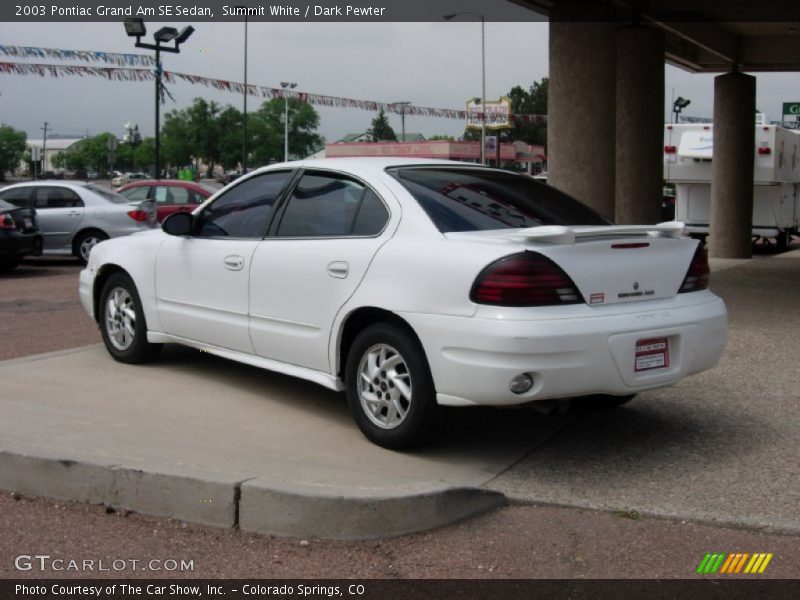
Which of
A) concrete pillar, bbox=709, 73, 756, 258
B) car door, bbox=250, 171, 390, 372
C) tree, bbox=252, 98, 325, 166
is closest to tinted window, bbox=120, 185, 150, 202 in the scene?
concrete pillar, bbox=709, 73, 756, 258

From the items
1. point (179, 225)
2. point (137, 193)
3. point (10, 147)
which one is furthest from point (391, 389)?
point (10, 147)

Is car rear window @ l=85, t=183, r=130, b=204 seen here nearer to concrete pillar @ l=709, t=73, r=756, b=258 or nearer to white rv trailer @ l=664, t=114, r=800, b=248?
concrete pillar @ l=709, t=73, r=756, b=258

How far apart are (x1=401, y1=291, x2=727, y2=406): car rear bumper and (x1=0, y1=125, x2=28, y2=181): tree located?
365 ft

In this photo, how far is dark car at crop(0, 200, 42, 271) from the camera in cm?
1519

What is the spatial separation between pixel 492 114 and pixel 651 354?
198 ft

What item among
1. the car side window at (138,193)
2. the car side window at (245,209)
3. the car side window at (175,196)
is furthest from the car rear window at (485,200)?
the car side window at (138,193)

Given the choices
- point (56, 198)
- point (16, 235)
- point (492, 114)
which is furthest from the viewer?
point (492, 114)

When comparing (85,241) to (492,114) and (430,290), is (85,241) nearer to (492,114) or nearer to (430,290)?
(430,290)

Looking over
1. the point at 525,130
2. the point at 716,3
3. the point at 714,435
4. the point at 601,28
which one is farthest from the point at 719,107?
the point at 525,130

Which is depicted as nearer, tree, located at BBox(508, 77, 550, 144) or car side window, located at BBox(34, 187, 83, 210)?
car side window, located at BBox(34, 187, 83, 210)

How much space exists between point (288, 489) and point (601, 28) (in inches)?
408

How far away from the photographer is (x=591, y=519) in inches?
181

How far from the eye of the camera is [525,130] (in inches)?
5020
